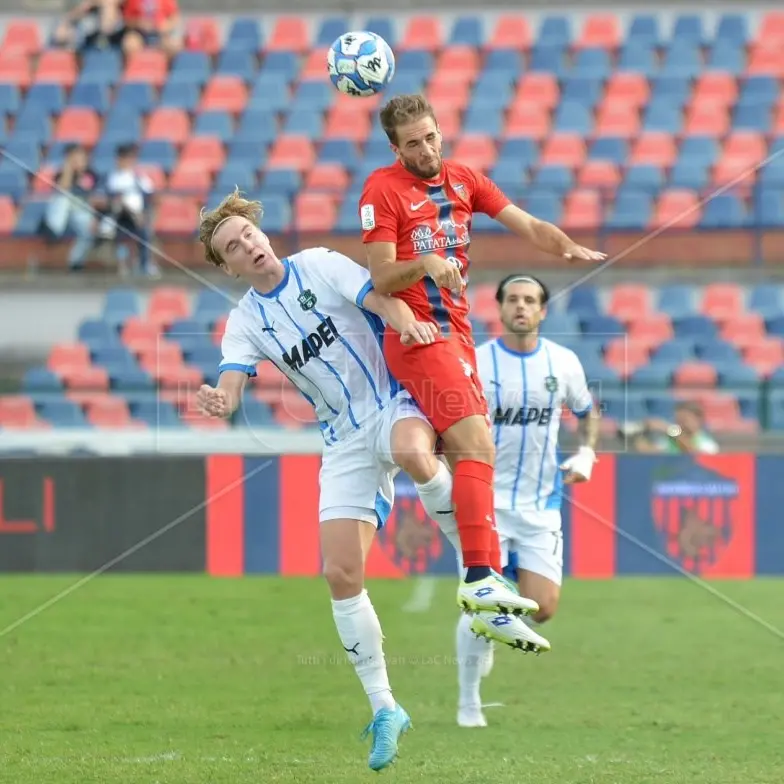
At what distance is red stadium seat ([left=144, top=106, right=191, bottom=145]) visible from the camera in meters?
19.1

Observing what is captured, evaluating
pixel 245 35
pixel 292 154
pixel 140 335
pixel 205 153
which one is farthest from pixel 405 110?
pixel 245 35

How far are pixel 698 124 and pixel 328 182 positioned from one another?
4.35 m

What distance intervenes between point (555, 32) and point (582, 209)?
155 inches

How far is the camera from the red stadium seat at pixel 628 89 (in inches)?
731

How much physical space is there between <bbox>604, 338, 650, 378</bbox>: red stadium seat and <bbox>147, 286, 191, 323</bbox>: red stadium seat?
444 cm

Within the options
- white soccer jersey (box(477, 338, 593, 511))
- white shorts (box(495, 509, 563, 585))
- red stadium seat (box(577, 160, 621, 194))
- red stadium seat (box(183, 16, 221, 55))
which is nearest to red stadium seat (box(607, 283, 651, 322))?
red stadium seat (box(577, 160, 621, 194))

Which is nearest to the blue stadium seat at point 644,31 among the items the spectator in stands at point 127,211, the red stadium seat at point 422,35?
the red stadium seat at point 422,35

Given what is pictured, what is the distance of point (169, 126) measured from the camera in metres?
19.1

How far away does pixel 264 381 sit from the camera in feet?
48.8

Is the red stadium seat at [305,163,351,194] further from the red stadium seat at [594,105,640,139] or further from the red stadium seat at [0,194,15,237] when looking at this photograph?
the red stadium seat at [0,194,15,237]

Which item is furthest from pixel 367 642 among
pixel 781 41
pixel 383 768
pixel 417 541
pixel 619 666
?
pixel 781 41

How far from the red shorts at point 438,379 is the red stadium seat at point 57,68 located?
14496 millimetres

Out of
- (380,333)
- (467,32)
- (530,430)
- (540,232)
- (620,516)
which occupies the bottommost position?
(620,516)

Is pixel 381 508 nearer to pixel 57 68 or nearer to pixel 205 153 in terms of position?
pixel 205 153
